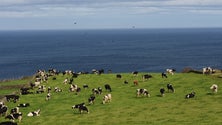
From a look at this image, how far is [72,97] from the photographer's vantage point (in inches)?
1941

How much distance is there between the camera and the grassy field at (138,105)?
113 ft

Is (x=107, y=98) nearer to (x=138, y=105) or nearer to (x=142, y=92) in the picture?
(x=138, y=105)

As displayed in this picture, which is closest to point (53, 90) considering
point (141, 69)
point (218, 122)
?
point (218, 122)

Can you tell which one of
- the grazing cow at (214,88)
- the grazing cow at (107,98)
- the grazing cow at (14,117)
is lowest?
the grazing cow at (14,117)

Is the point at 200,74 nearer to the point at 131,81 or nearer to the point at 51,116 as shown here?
the point at 131,81

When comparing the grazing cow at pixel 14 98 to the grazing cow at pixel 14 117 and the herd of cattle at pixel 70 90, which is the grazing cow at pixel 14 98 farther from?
the grazing cow at pixel 14 117

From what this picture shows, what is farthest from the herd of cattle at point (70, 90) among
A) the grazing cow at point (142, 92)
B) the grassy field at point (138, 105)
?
the grassy field at point (138, 105)

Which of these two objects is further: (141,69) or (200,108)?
(141,69)

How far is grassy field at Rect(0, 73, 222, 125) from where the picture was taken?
3438 centimetres

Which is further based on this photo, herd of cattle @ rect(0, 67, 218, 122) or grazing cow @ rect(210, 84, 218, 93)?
grazing cow @ rect(210, 84, 218, 93)

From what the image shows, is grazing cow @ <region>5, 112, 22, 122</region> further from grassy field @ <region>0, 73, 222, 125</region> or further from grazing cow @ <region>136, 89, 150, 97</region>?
grazing cow @ <region>136, 89, 150, 97</region>

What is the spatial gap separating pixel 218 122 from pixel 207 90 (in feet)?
55.3

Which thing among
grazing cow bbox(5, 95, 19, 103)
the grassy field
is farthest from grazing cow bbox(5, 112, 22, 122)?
grazing cow bbox(5, 95, 19, 103)

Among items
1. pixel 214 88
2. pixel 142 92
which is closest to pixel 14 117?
pixel 142 92
